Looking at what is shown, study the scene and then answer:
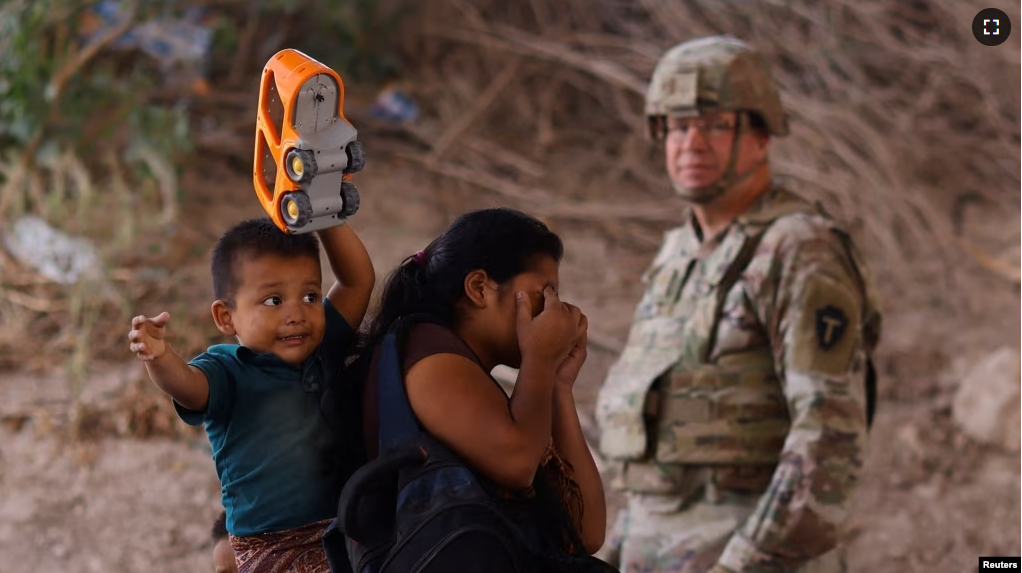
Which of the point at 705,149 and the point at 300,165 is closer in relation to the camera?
the point at 300,165

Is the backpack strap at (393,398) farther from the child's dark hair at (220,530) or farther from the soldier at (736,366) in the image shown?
the soldier at (736,366)

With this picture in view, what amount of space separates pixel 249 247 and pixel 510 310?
0.92 ft

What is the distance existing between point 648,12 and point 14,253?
3.66 meters

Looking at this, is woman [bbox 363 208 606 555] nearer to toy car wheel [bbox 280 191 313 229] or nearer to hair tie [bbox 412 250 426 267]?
hair tie [bbox 412 250 426 267]

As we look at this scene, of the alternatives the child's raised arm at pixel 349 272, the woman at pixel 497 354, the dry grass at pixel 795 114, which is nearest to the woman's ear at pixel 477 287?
the woman at pixel 497 354

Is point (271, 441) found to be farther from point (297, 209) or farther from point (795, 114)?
point (795, 114)

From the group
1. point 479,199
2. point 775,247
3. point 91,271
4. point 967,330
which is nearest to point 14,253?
point 91,271

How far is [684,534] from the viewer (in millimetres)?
2459

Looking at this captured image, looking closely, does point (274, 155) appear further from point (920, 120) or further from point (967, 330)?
point (920, 120)

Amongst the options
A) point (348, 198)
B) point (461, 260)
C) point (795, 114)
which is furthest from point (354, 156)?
point (795, 114)

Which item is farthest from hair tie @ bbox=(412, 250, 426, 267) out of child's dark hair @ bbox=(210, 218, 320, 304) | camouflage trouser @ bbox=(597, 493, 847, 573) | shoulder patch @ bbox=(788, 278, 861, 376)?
camouflage trouser @ bbox=(597, 493, 847, 573)

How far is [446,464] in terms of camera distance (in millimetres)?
1155

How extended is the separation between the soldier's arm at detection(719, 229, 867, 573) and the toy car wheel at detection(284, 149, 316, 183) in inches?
55.3

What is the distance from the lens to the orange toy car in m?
1.15
